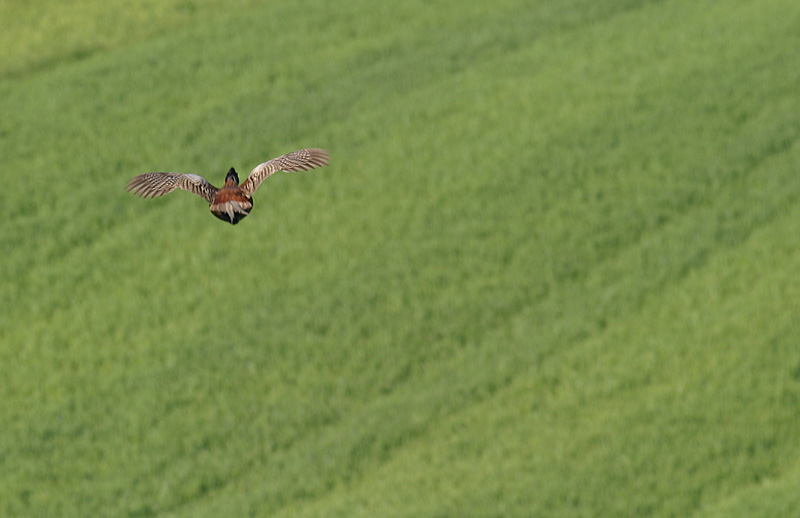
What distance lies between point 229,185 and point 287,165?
0.37 metres

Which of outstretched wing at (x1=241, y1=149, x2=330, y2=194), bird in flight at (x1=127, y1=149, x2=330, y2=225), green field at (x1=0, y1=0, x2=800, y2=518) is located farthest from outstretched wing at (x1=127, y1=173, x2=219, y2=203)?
green field at (x1=0, y1=0, x2=800, y2=518)

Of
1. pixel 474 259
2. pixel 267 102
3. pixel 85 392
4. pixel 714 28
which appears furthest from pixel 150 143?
pixel 714 28

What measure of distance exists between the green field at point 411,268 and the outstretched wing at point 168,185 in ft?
44.4

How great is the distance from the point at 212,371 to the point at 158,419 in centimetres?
Result: 146

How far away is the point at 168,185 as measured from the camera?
4.49 m

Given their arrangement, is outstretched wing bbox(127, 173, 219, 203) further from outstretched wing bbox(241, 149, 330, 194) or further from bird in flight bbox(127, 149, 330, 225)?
outstretched wing bbox(241, 149, 330, 194)

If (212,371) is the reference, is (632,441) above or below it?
below

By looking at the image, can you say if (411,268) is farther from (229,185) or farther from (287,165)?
(229,185)

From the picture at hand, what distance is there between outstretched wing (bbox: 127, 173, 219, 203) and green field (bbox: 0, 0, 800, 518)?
13530 millimetres

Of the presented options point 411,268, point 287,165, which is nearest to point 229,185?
point 287,165

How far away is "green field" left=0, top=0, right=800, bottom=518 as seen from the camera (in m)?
18.6

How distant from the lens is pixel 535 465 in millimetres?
18016

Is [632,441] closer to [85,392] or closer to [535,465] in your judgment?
[535,465]

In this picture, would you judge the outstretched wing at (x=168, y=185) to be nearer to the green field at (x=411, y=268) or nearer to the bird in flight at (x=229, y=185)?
the bird in flight at (x=229, y=185)
